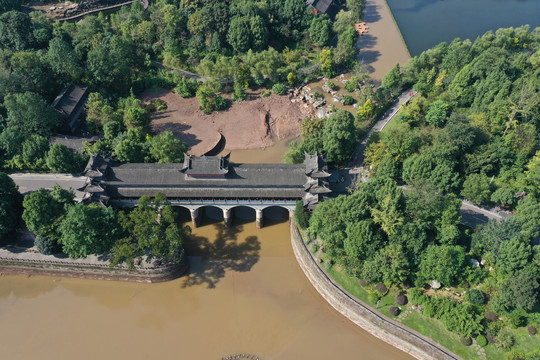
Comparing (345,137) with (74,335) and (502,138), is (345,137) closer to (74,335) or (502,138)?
(502,138)

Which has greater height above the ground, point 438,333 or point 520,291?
point 520,291

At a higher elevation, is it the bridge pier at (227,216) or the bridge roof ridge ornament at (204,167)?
the bridge roof ridge ornament at (204,167)

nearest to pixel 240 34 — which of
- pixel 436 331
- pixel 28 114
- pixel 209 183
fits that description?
pixel 209 183

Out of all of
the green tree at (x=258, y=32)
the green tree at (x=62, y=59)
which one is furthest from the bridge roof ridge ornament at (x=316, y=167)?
the green tree at (x=62, y=59)

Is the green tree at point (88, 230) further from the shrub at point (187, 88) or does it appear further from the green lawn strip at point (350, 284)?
the shrub at point (187, 88)

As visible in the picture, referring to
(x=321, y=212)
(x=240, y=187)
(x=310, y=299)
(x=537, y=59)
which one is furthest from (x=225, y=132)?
(x=537, y=59)

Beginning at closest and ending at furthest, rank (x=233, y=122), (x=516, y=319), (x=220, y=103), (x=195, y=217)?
(x=516, y=319) < (x=195, y=217) < (x=233, y=122) < (x=220, y=103)

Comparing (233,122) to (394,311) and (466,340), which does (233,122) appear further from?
(466,340)
